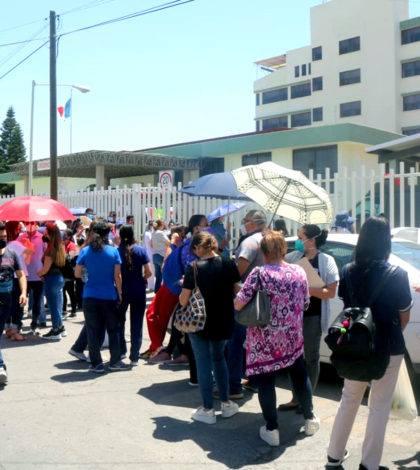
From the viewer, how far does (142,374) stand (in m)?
6.88

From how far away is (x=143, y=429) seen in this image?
16.4ft

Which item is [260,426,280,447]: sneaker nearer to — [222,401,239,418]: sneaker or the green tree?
[222,401,239,418]: sneaker

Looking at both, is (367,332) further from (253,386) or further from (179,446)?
(253,386)

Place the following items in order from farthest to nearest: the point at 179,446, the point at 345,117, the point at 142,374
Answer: the point at 345,117
the point at 142,374
the point at 179,446

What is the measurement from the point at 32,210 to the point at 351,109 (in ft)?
141

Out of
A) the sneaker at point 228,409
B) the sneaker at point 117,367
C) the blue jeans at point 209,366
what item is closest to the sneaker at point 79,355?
the sneaker at point 117,367

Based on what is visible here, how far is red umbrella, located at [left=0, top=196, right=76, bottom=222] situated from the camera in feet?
28.0

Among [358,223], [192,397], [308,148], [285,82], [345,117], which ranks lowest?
[192,397]

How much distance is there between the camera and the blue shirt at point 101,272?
22.3 ft

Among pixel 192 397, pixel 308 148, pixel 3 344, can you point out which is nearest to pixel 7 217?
pixel 3 344

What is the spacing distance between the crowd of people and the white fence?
3.70 metres

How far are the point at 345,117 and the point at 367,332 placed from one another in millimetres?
47074

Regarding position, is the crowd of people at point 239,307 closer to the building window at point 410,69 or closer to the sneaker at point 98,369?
the sneaker at point 98,369

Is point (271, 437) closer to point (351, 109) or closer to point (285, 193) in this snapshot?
point (285, 193)
